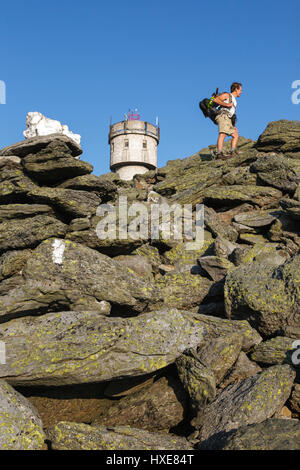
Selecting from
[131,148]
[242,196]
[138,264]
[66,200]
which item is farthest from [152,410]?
[131,148]

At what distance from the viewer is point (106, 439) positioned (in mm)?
9086

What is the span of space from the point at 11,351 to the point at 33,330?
99 cm

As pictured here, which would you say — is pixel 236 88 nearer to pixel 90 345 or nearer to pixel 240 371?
pixel 240 371

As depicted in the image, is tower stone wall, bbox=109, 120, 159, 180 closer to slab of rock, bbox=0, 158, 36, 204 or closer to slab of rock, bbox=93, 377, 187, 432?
slab of rock, bbox=0, 158, 36, 204

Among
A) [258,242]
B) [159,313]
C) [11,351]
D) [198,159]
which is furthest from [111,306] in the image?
[198,159]

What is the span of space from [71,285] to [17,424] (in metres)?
5.14

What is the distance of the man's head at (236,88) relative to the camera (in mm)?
29016

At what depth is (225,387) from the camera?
1161cm

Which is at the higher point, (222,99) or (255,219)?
(222,99)

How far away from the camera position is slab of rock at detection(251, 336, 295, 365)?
1169 cm

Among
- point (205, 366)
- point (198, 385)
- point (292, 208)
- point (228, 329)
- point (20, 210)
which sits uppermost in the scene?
point (292, 208)

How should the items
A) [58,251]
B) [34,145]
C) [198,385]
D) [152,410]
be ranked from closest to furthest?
[198,385]
[152,410]
[58,251]
[34,145]

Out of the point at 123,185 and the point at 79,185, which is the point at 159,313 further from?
the point at 123,185

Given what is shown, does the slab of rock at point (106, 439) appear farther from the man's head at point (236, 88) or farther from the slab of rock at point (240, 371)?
the man's head at point (236, 88)
